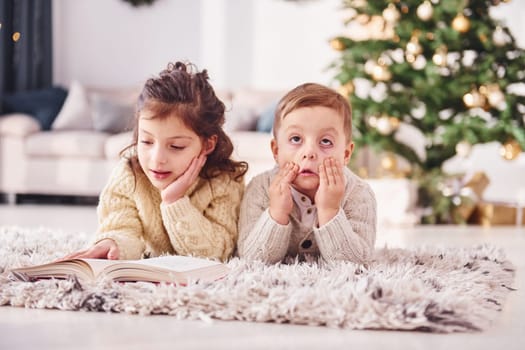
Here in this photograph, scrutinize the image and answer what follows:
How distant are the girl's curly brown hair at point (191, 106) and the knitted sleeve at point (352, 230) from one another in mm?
307

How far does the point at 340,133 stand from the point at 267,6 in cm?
375

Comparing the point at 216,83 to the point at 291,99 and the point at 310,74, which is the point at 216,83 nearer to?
the point at 310,74

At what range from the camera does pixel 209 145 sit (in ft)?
5.83

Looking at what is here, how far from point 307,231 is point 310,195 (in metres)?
0.09

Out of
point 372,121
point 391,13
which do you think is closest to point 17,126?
point 372,121

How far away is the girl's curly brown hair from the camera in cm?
171

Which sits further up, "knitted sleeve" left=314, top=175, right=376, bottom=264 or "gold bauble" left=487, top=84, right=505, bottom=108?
"gold bauble" left=487, top=84, right=505, bottom=108

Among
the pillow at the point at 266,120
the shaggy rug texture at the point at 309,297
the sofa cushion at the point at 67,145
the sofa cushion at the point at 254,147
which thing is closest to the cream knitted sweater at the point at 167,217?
the shaggy rug texture at the point at 309,297

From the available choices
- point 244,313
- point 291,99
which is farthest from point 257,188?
point 244,313

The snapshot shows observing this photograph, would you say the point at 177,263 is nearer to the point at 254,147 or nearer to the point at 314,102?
the point at 314,102

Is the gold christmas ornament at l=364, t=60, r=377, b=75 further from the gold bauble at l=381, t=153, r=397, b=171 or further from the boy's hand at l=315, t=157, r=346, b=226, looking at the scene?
the boy's hand at l=315, t=157, r=346, b=226

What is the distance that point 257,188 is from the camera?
182cm

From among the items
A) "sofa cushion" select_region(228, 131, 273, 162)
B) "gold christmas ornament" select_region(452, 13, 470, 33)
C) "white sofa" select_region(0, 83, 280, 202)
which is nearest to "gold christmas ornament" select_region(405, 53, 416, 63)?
"gold christmas ornament" select_region(452, 13, 470, 33)

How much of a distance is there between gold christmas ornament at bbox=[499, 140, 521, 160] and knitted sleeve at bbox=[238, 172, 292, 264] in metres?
2.13
